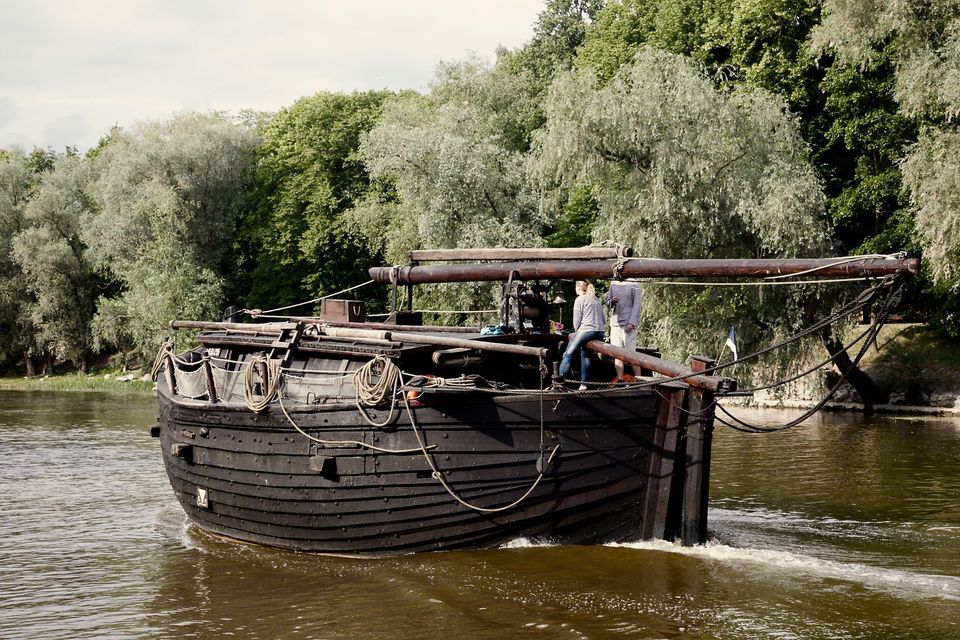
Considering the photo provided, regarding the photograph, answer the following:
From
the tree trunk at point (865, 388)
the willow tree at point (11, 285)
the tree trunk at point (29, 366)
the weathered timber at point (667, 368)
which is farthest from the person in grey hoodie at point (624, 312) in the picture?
the tree trunk at point (29, 366)

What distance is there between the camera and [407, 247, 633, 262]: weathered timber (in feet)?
40.4

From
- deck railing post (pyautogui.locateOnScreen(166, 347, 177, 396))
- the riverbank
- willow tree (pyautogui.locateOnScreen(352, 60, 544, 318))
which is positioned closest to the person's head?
deck railing post (pyautogui.locateOnScreen(166, 347, 177, 396))

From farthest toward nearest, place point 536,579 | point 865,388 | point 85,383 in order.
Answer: point 85,383 → point 865,388 → point 536,579

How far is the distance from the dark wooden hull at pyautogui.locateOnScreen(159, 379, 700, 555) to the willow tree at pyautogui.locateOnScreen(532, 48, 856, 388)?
15106 mm

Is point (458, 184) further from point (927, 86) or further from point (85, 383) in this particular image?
point (85, 383)

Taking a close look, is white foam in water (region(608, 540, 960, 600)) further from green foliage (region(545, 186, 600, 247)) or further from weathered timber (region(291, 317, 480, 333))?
green foliage (region(545, 186, 600, 247))

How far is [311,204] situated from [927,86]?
102 feet

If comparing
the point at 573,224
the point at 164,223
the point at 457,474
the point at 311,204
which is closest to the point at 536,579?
the point at 457,474

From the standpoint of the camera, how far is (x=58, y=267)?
5050 centimetres

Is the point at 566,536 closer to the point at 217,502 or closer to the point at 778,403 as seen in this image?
the point at 217,502

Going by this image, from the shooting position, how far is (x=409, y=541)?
12227 mm

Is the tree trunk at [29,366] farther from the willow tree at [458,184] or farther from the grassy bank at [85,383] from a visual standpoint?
the willow tree at [458,184]

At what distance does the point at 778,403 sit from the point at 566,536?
19.6 m

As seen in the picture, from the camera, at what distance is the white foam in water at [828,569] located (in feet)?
34.3
